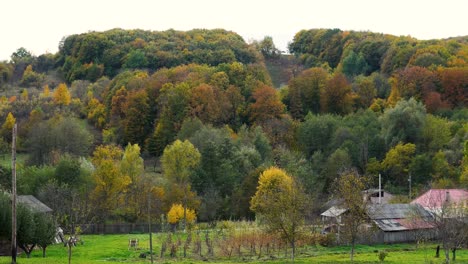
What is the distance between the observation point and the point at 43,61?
160m

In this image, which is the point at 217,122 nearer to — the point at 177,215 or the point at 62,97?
the point at 62,97

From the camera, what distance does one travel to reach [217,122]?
104 meters

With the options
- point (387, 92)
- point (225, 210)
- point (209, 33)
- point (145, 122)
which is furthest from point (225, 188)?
point (209, 33)

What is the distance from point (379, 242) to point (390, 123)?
32.7m

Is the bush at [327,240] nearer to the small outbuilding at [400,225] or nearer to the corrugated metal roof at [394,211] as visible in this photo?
the small outbuilding at [400,225]

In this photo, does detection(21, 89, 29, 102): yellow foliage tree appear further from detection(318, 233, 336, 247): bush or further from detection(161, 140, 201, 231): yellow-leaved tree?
detection(318, 233, 336, 247): bush

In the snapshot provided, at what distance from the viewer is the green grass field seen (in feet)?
149

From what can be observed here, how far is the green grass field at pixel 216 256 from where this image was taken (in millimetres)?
45406

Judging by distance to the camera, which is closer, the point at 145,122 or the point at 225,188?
the point at 225,188

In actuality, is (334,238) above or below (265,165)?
below

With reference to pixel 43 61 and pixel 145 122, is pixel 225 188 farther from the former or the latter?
pixel 43 61

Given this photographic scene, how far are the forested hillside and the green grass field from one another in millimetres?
4116

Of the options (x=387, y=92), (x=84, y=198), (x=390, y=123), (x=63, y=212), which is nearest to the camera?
(x=63, y=212)

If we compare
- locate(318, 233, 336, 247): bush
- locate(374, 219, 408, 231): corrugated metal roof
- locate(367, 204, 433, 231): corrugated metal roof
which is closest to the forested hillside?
locate(367, 204, 433, 231): corrugated metal roof
